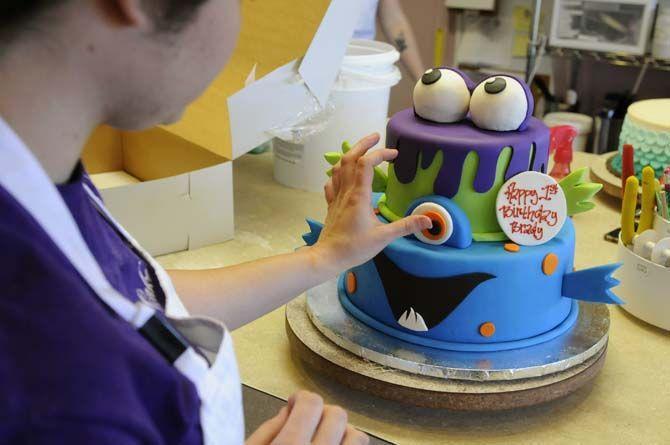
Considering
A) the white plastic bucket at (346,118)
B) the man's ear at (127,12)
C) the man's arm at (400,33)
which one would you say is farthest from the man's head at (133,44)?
the man's arm at (400,33)

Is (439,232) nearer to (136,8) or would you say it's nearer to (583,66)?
(136,8)

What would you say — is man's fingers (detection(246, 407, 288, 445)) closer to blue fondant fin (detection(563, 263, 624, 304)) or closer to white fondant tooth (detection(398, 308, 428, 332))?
white fondant tooth (detection(398, 308, 428, 332))

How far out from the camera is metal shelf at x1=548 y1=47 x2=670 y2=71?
2.14 metres

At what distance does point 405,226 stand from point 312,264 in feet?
0.33

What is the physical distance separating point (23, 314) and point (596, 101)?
91.7 inches

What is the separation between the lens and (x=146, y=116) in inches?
18.1

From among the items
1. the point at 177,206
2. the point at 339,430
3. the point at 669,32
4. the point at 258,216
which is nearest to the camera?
the point at 339,430

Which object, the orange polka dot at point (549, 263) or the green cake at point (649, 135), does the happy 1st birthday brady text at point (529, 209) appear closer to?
the orange polka dot at point (549, 263)

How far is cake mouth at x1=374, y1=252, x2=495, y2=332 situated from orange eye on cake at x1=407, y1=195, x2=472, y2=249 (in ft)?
0.12

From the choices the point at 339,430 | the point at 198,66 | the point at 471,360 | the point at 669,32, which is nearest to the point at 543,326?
the point at 471,360

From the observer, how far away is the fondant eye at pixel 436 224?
30.5 inches

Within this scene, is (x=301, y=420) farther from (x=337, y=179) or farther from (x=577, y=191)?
(x=577, y=191)

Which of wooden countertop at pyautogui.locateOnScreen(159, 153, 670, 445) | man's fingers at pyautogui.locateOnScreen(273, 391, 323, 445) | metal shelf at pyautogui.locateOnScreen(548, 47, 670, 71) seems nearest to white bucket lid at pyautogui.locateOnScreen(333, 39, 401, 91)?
wooden countertop at pyautogui.locateOnScreen(159, 153, 670, 445)

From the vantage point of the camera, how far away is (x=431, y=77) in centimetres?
82
